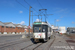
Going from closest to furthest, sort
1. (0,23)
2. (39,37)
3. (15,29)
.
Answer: (39,37) → (0,23) → (15,29)

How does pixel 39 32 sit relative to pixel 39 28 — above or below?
below

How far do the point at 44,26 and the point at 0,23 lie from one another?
178 ft

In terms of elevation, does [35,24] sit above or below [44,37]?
above

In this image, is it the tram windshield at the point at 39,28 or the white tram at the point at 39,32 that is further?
the tram windshield at the point at 39,28

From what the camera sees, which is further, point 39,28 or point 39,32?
point 39,28

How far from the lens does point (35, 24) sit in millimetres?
15477

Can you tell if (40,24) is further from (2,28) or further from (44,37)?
(2,28)

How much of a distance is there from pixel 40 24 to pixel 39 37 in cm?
194

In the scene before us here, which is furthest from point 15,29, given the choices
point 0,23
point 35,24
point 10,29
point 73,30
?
point 35,24

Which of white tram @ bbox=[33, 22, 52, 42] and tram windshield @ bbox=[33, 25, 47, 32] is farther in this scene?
tram windshield @ bbox=[33, 25, 47, 32]

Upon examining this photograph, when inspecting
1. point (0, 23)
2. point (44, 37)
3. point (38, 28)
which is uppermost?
point (0, 23)

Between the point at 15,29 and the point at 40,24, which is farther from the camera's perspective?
the point at 15,29

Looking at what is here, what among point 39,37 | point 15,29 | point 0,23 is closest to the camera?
point 39,37

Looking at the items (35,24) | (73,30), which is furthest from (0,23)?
(35,24)
